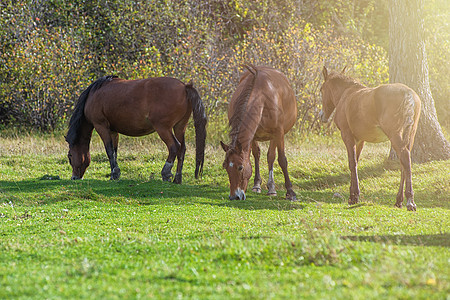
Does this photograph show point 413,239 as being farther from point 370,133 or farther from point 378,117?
point 370,133

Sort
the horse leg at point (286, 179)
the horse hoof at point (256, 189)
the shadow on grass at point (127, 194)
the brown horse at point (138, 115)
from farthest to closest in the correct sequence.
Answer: the brown horse at point (138, 115) < the horse hoof at point (256, 189) < the horse leg at point (286, 179) < the shadow on grass at point (127, 194)

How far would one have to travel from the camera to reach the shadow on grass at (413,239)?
6281mm

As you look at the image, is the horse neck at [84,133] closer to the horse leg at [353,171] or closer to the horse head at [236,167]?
the horse head at [236,167]

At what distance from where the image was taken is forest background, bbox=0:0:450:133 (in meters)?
20.0

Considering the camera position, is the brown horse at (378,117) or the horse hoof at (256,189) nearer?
the brown horse at (378,117)

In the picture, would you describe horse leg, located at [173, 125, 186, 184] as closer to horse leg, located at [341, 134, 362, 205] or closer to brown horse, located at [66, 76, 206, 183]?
brown horse, located at [66, 76, 206, 183]

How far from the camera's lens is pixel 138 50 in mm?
22188

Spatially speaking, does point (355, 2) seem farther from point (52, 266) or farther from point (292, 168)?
point (52, 266)

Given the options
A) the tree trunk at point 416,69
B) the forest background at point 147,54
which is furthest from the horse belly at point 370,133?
the forest background at point 147,54

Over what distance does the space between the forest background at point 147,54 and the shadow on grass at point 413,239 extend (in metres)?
13.1

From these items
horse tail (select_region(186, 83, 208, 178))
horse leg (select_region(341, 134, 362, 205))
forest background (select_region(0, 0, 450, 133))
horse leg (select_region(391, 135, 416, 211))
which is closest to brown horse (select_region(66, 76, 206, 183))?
horse tail (select_region(186, 83, 208, 178))

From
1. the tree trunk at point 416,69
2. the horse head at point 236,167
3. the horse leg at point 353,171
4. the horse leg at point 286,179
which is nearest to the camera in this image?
the horse head at point 236,167

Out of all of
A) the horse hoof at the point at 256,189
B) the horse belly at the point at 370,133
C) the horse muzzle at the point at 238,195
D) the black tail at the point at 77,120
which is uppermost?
the horse belly at the point at 370,133

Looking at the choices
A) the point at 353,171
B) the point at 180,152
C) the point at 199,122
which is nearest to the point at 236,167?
the point at 353,171
